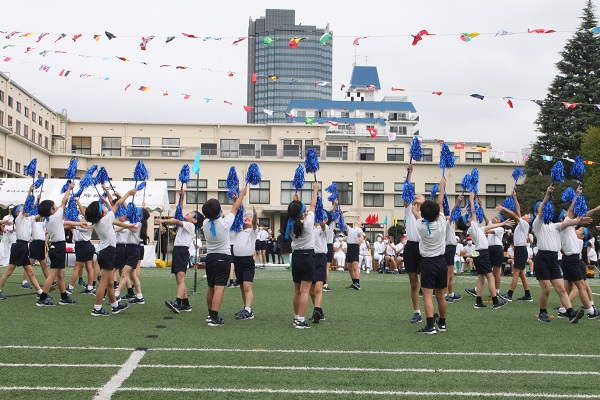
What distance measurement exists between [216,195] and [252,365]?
151 ft

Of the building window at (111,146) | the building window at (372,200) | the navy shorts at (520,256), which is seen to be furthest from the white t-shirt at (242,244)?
the building window at (111,146)

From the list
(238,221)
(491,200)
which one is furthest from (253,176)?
(491,200)

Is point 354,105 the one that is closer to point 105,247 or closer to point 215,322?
point 105,247

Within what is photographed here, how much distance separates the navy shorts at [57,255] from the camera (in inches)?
467

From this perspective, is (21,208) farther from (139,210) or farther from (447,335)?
(447,335)

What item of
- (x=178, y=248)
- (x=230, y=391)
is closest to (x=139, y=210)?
(x=178, y=248)

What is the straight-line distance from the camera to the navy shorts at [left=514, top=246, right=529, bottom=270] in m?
14.0

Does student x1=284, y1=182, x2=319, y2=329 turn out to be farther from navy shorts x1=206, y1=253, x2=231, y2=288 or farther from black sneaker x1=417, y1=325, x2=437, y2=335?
black sneaker x1=417, y1=325, x2=437, y2=335

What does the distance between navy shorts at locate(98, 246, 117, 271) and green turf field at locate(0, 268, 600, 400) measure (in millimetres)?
786

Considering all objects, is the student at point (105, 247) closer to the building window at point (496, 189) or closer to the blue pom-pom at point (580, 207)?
the blue pom-pom at point (580, 207)

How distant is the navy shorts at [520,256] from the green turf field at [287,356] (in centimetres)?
232

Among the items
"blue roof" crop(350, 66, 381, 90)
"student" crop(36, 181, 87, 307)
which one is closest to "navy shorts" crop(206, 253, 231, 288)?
"student" crop(36, 181, 87, 307)

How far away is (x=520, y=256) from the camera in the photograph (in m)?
14.1

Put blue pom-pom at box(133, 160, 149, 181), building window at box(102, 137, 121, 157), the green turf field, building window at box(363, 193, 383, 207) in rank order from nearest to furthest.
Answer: the green turf field < blue pom-pom at box(133, 160, 149, 181) < building window at box(363, 193, 383, 207) < building window at box(102, 137, 121, 157)
